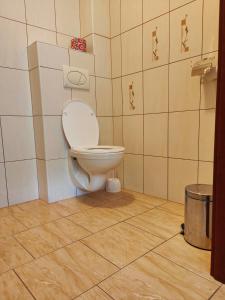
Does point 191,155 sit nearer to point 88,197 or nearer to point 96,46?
point 88,197

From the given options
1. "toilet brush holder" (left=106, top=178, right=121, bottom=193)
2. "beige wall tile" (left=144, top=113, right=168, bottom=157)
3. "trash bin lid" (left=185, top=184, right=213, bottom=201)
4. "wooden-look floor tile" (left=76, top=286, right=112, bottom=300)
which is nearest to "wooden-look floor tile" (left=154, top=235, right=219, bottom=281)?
"trash bin lid" (left=185, top=184, right=213, bottom=201)

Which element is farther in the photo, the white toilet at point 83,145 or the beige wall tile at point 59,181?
the beige wall tile at point 59,181

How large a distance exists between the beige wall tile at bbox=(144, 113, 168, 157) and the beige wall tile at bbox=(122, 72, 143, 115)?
0.13 m

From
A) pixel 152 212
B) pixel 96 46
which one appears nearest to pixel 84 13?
pixel 96 46

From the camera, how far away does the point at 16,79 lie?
1636 mm

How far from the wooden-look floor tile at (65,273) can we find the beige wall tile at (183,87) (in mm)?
1105

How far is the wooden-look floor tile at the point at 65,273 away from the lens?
80 centimetres

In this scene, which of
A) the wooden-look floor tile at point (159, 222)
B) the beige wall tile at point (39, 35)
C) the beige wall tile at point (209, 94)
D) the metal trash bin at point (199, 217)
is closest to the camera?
the metal trash bin at point (199, 217)

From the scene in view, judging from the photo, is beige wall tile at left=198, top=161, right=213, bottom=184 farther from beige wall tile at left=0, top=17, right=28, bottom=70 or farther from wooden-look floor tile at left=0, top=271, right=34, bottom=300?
beige wall tile at left=0, top=17, right=28, bottom=70

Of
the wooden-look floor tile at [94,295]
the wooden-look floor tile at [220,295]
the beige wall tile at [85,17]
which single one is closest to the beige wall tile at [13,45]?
the beige wall tile at [85,17]

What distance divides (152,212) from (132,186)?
0.50 meters

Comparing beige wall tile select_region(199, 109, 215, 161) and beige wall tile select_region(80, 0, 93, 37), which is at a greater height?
beige wall tile select_region(80, 0, 93, 37)

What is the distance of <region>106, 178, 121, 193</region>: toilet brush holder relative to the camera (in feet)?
6.35

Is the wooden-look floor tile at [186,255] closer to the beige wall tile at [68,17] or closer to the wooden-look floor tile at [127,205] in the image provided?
the wooden-look floor tile at [127,205]
